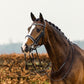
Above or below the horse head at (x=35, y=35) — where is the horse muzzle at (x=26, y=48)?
below

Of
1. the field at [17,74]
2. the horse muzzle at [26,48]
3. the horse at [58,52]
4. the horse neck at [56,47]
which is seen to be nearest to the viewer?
the horse muzzle at [26,48]

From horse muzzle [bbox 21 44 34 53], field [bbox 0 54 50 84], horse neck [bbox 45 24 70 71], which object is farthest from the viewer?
field [bbox 0 54 50 84]

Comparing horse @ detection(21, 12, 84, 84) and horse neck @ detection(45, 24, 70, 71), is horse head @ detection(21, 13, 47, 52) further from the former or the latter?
horse neck @ detection(45, 24, 70, 71)

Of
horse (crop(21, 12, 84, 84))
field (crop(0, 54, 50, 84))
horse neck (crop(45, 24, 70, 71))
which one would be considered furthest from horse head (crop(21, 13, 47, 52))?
field (crop(0, 54, 50, 84))

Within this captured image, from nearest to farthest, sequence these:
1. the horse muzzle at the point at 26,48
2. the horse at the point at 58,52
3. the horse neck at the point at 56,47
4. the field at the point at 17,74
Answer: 1. the horse muzzle at the point at 26,48
2. the horse at the point at 58,52
3. the horse neck at the point at 56,47
4. the field at the point at 17,74

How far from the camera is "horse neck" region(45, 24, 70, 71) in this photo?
5344 millimetres

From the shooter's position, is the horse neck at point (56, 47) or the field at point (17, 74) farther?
the field at point (17, 74)

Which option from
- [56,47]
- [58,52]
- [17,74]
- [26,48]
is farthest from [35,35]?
[17,74]

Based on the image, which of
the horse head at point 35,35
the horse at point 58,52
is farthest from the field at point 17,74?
the horse head at point 35,35

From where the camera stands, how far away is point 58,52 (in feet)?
17.8

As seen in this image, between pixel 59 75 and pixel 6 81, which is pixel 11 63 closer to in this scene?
pixel 6 81

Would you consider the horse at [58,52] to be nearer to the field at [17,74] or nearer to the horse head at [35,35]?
the horse head at [35,35]

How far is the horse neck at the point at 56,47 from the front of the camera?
5344 mm

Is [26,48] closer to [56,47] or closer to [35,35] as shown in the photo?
[35,35]
